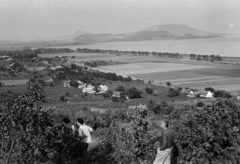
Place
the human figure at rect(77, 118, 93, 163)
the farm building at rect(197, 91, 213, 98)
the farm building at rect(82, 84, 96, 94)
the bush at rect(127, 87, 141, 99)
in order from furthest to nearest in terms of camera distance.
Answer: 1. the farm building at rect(82, 84, 96, 94)
2. the bush at rect(127, 87, 141, 99)
3. the farm building at rect(197, 91, 213, 98)
4. the human figure at rect(77, 118, 93, 163)

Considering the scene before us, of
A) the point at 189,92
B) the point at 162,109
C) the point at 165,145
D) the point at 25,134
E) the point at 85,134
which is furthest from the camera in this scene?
the point at 189,92

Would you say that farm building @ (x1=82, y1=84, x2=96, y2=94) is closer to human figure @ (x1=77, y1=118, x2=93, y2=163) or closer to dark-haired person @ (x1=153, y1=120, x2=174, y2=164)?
human figure @ (x1=77, y1=118, x2=93, y2=163)

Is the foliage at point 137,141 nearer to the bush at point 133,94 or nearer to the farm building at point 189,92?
the bush at point 133,94

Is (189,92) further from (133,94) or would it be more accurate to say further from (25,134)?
(25,134)

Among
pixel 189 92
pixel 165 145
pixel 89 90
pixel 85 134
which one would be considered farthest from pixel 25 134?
pixel 89 90

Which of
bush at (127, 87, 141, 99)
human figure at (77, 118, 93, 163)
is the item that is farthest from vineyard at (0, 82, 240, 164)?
bush at (127, 87, 141, 99)

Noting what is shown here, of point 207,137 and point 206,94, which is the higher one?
point 207,137

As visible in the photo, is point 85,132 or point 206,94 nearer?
point 85,132

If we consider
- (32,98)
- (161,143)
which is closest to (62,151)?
(32,98)

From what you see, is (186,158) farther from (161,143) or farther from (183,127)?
(161,143)
